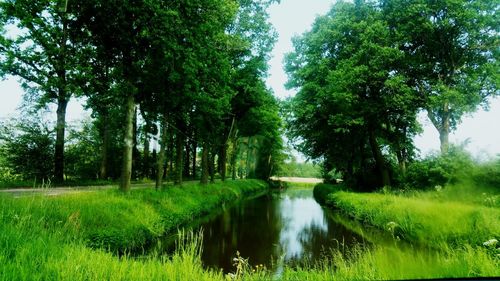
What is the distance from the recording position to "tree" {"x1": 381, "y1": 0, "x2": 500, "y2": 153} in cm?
960

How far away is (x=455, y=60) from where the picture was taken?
9969 millimetres

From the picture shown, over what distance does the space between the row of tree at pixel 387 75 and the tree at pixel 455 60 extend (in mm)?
32

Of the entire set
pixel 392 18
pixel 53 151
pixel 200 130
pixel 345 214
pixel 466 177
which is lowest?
pixel 345 214

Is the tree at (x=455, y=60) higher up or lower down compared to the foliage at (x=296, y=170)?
higher up

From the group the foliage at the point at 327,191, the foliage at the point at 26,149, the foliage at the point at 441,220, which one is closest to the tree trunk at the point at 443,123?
the foliage at the point at 441,220

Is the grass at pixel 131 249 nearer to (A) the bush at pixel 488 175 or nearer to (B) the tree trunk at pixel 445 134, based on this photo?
(A) the bush at pixel 488 175

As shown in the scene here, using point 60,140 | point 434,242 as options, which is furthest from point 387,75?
point 60,140

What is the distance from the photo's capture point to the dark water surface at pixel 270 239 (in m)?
9.55

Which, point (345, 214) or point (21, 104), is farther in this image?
point (21, 104)

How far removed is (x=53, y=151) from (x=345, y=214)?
17.3 meters

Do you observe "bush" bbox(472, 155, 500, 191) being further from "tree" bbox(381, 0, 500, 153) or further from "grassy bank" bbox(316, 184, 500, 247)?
"tree" bbox(381, 0, 500, 153)

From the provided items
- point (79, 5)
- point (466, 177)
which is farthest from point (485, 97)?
point (79, 5)

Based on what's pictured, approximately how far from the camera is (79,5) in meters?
12.5

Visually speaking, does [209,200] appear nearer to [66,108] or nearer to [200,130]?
[200,130]
